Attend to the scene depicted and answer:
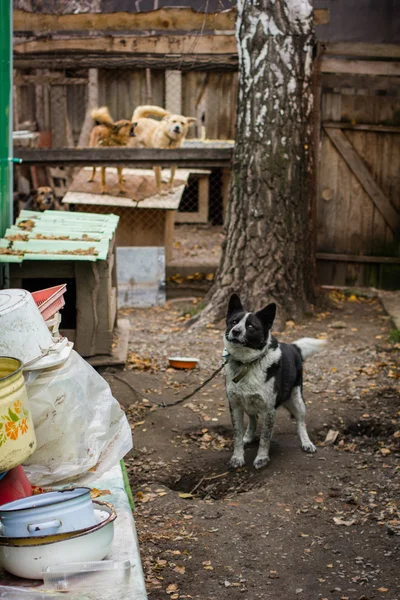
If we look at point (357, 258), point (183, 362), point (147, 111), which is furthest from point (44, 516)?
point (147, 111)

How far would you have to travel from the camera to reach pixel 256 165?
834cm

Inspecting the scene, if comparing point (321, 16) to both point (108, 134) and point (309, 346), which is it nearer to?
point (108, 134)

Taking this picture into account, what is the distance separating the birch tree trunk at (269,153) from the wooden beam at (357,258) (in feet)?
6.23

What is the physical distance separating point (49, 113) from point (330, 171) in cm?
757

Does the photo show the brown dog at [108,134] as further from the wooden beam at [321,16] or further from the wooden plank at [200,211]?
the wooden plank at [200,211]

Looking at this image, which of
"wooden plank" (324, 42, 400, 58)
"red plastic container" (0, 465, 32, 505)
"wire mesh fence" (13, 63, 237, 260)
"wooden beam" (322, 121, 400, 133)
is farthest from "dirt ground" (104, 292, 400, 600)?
"wire mesh fence" (13, 63, 237, 260)

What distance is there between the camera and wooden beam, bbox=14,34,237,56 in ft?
33.7

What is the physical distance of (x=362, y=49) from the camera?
9.63 metres

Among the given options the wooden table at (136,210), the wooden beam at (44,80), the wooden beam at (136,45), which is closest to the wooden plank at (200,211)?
the wooden beam at (44,80)

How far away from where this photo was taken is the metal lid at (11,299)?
3.60 m

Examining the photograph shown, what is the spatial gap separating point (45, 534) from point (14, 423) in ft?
1.62

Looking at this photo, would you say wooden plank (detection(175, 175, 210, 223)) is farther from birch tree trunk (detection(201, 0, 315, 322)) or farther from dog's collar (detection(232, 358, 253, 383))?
dog's collar (detection(232, 358, 253, 383))

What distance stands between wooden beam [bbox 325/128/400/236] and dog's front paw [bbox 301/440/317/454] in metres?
5.32

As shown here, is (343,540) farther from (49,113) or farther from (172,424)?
(49,113)
